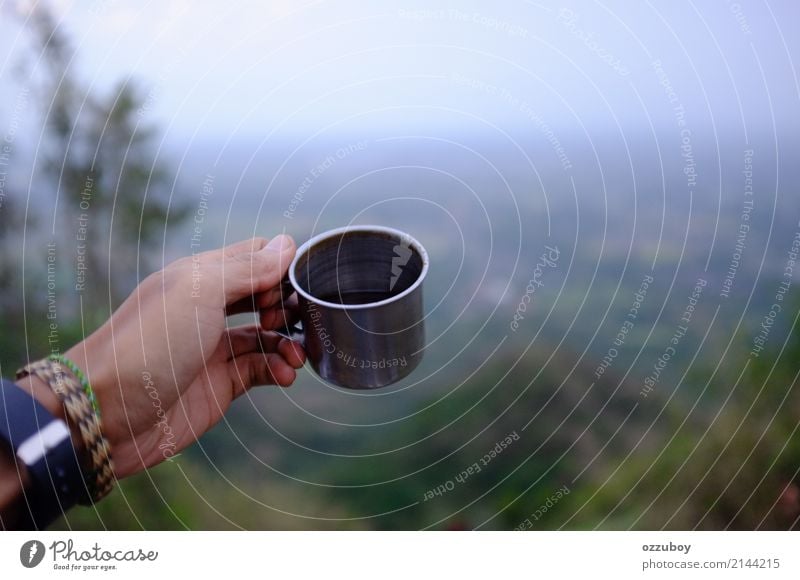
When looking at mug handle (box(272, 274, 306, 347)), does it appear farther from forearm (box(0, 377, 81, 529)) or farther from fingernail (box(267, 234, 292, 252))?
forearm (box(0, 377, 81, 529))

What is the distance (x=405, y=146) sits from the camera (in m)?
0.54

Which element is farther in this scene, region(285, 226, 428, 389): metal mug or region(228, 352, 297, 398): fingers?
region(228, 352, 297, 398): fingers

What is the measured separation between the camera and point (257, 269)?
513mm

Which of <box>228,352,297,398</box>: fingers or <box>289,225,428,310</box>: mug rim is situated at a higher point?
<box>289,225,428,310</box>: mug rim

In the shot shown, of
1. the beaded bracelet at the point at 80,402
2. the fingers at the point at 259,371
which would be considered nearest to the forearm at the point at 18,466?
the beaded bracelet at the point at 80,402

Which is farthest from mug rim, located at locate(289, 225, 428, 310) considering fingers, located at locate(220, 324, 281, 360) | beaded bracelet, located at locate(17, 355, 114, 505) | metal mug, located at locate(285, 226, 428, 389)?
beaded bracelet, located at locate(17, 355, 114, 505)

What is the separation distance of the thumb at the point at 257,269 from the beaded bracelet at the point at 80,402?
0.45 ft

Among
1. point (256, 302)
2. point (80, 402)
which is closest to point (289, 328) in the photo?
point (256, 302)

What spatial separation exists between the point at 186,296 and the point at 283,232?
0.33 ft

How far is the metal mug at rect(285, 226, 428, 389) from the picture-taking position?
17.5 inches

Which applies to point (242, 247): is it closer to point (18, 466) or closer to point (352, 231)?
point (352, 231)

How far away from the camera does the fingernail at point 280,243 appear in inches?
20.5
